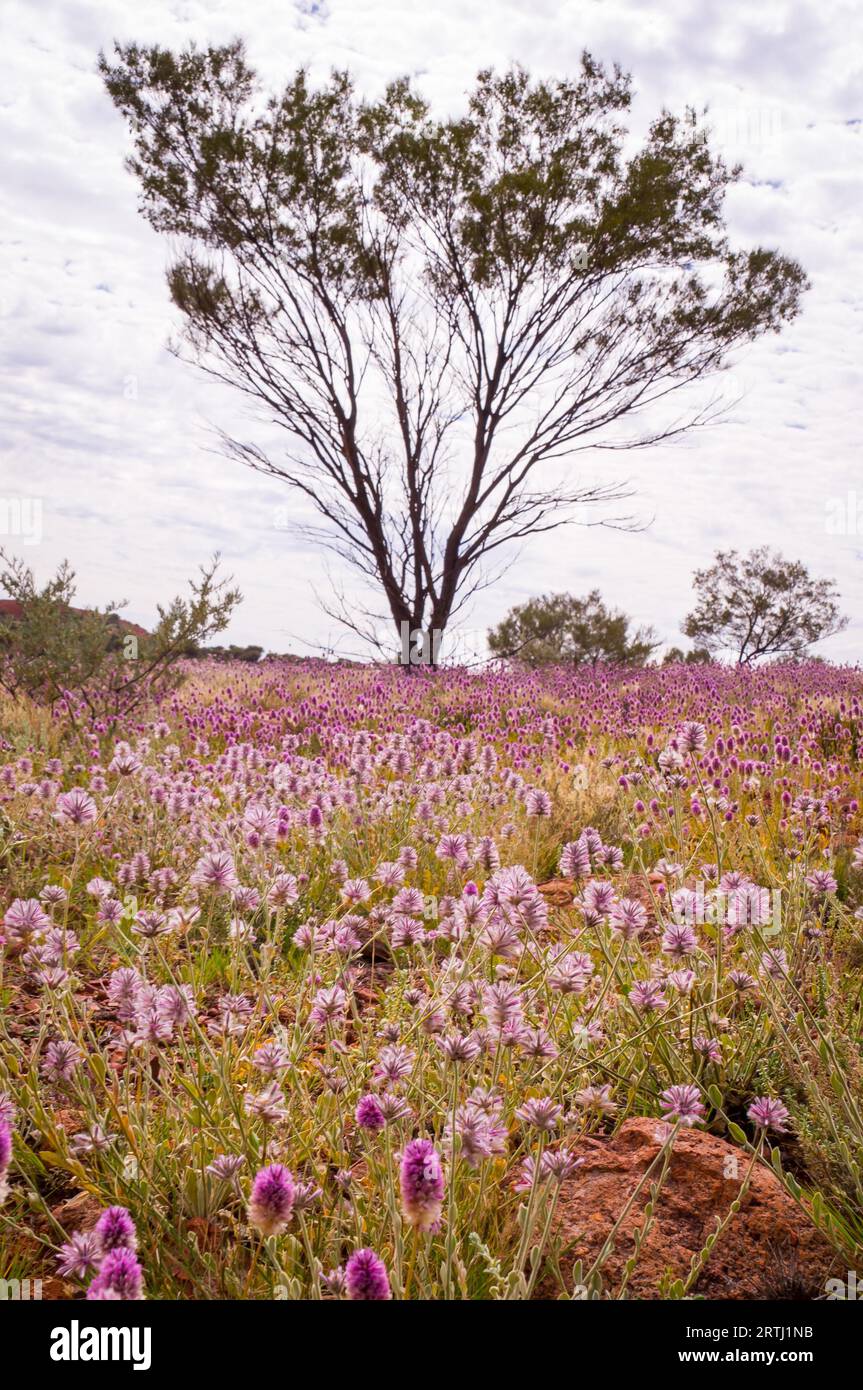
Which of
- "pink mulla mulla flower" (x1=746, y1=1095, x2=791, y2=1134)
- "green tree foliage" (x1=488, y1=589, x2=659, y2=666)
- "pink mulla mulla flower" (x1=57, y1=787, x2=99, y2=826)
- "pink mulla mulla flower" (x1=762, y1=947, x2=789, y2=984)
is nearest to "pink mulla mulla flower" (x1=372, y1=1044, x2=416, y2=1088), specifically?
"pink mulla mulla flower" (x1=746, y1=1095, x2=791, y2=1134)

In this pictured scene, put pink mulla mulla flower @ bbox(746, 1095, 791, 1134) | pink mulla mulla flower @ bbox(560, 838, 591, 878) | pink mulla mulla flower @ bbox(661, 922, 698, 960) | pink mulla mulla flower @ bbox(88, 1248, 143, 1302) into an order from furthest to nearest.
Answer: pink mulla mulla flower @ bbox(560, 838, 591, 878)
pink mulla mulla flower @ bbox(661, 922, 698, 960)
pink mulla mulla flower @ bbox(746, 1095, 791, 1134)
pink mulla mulla flower @ bbox(88, 1248, 143, 1302)

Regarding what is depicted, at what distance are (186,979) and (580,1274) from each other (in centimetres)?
177

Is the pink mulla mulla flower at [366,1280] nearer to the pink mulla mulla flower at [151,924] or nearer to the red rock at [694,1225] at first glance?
the red rock at [694,1225]

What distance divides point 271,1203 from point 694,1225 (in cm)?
104

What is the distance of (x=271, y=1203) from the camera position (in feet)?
→ 3.67

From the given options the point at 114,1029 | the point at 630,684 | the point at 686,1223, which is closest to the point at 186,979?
the point at 114,1029

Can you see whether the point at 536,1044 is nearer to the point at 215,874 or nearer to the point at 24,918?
the point at 215,874

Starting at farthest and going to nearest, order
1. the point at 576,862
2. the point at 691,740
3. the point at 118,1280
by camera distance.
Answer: the point at 691,740, the point at 576,862, the point at 118,1280

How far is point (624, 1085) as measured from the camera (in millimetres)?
2156

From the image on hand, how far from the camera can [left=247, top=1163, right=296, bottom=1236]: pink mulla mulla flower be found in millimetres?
1115

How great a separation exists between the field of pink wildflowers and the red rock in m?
0.04

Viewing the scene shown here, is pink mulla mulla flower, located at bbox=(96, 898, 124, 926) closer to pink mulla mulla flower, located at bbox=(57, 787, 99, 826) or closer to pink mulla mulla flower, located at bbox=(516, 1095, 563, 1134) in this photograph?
pink mulla mulla flower, located at bbox=(57, 787, 99, 826)

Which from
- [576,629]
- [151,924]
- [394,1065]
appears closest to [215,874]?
[151,924]
